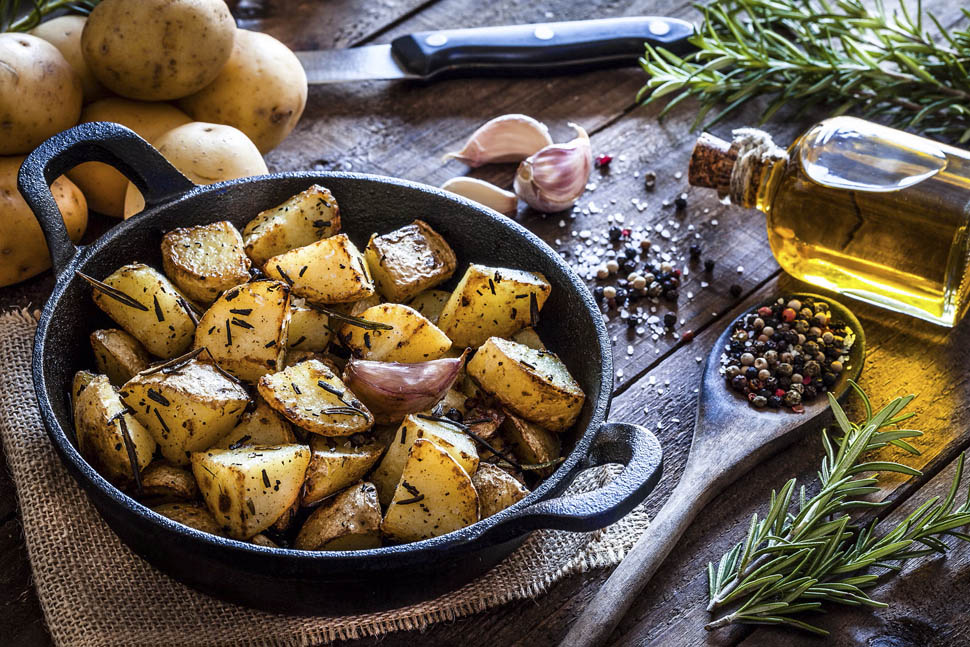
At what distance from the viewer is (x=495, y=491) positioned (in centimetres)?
107

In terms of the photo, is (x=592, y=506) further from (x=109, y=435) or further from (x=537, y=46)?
(x=537, y=46)

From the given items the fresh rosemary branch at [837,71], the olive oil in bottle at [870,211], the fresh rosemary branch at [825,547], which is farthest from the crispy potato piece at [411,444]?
the fresh rosemary branch at [837,71]

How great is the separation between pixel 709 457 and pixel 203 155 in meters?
0.91

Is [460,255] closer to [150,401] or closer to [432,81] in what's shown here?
[150,401]

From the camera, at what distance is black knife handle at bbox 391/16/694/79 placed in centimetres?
193

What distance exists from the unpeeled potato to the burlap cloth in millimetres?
454

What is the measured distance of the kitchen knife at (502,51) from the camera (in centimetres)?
192

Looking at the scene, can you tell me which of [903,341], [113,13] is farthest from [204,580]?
[903,341]

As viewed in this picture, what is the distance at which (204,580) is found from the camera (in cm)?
104

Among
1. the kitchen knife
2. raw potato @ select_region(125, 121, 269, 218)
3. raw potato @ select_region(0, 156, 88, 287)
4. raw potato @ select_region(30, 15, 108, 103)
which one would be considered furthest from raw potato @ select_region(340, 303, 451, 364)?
the kitchen knife

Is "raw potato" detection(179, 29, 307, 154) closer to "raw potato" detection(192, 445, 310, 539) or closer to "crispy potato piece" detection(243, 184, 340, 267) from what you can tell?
"crispy potato piece" detection(243, 184, 340, 267)

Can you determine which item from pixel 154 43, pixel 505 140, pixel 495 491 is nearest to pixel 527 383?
pixel 495 491

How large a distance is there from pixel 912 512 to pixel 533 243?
2.10 feet

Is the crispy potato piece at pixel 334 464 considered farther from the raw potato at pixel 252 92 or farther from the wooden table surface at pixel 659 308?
the raw potato at pixel 252 92
